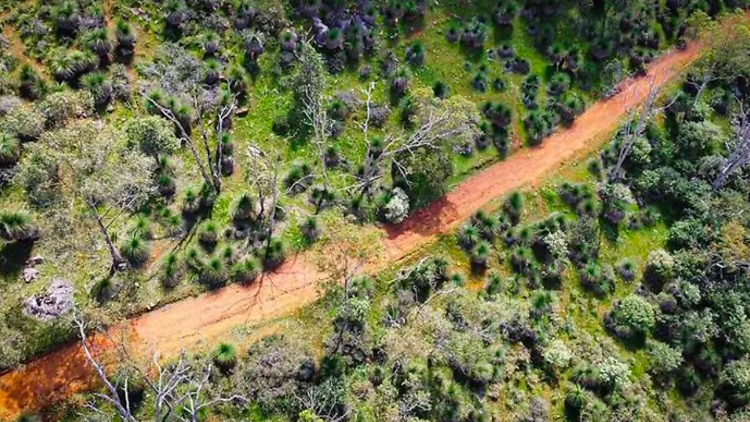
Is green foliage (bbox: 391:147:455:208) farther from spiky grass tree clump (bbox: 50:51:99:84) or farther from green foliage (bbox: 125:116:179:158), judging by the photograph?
spiky grass tree clump (bbox: 50:51:99:84)

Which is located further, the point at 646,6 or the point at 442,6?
the point at 646,6

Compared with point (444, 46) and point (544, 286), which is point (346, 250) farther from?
point (444, 46)

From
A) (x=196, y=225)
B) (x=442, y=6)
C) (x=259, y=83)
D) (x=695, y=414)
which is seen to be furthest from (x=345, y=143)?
(x=695, y=414)

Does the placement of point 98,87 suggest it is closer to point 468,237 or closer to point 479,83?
point 468,237

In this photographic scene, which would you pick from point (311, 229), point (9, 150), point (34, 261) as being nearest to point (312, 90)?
point (311, 229)

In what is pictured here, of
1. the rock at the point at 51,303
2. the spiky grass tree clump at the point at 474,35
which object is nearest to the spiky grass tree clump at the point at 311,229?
the rock at the point at 51,303

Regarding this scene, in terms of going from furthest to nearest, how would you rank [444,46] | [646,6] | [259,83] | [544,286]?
[646,6]
[444,46]
[259,83]
[544,286]

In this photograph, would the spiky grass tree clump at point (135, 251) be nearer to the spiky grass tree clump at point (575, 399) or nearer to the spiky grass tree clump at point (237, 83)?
the spiky grass tree clump at point (237, 83)
